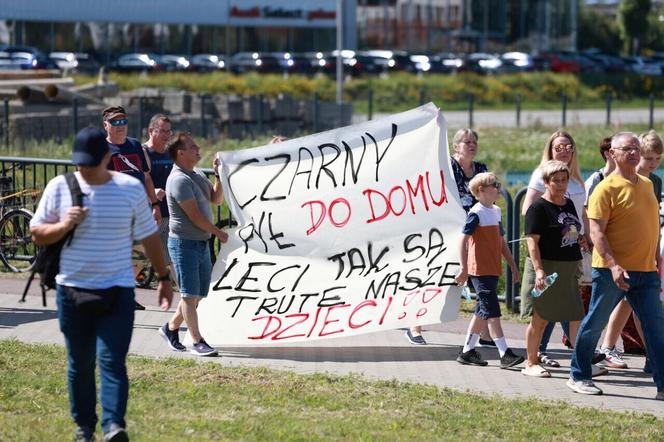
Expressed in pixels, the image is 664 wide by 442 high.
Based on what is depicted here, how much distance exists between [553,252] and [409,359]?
142 centimetres

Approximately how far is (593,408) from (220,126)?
74.8 ft

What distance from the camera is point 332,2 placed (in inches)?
3314

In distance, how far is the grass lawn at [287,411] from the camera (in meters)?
6.86

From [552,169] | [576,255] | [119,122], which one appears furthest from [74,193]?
[576,255]

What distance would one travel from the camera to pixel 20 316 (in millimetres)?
10414

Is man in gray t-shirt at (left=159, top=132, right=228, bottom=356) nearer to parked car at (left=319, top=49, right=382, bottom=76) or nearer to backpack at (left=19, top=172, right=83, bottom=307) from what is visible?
backpack at (left=19, top=172, right=83, bottom=307)

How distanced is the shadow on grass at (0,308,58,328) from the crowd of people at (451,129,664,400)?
3494 mm

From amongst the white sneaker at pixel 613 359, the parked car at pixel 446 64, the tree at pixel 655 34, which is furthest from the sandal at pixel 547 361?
the tree at pixel 655 34

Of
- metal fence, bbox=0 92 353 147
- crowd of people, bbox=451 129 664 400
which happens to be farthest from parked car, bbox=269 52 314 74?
crowd of people, bbox=451 129 664 400

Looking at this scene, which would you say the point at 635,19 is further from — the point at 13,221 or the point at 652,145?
the point at 652,145

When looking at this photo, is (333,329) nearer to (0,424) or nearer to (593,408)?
(593,408)

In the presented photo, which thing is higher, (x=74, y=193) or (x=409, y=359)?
(x=74, y=193)

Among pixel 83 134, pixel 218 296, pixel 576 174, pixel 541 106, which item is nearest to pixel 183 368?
pixel 218 296

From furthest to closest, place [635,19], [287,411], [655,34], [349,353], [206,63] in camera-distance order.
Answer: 1. [655,34]
2. [635,19]
3. [206,63]
4. [349,353]
5. [287,411]
